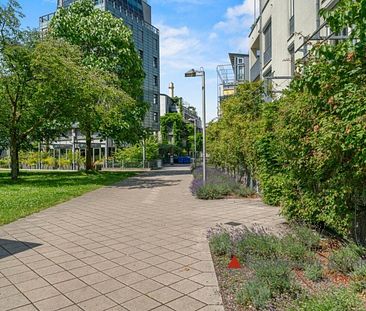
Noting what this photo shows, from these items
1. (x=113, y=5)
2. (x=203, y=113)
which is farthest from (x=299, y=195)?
(x=113, y=5)

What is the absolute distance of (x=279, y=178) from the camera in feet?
29.1

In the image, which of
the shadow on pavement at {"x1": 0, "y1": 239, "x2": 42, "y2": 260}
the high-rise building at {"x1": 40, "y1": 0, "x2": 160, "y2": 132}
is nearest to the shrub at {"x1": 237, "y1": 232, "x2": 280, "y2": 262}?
the shadow on pavement at {"x1": 0, "y1": 239, "x2": 42, "y2": 260}

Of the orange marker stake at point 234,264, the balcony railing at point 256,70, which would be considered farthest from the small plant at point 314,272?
the balcony railing at point 256,70

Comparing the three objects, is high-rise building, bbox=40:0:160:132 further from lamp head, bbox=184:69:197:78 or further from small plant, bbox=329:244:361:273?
small plant, bbox=329:244:361:273

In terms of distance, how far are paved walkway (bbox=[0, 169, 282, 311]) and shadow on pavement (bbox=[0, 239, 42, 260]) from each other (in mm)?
17

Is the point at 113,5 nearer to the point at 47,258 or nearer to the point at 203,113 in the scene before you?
the point at 203,113

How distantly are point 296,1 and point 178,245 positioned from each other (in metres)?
13.2

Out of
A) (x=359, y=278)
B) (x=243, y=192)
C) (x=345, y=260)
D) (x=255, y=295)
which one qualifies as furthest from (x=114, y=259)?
(x=243, y=192)

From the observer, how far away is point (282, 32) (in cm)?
1708

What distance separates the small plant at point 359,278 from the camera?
12.4ft

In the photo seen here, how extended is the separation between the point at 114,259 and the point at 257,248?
7.42 feet

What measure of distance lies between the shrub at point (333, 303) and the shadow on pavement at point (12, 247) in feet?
15.6

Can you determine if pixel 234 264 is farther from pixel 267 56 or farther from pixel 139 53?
→ pixel 139 53

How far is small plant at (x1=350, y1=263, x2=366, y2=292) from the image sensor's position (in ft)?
12.4
